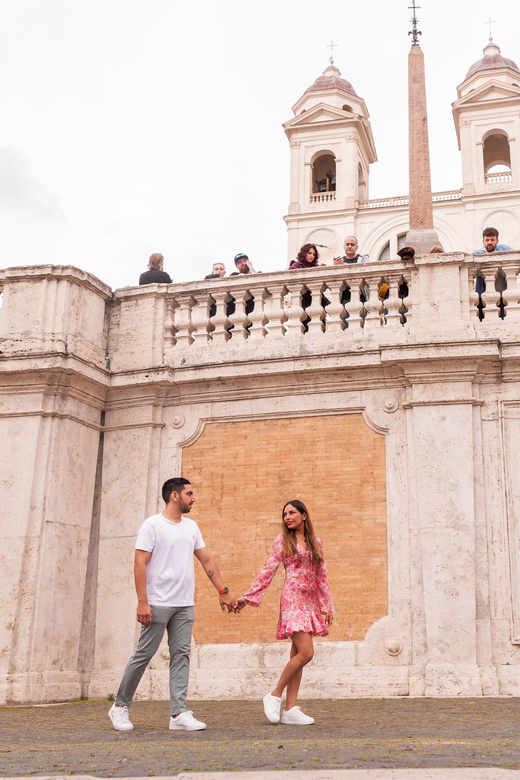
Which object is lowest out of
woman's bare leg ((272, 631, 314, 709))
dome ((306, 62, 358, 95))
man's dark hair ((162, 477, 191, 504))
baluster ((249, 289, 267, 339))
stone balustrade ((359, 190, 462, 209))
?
woman's bare leg ((272, 631, 314, 709))

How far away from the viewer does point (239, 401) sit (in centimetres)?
1027

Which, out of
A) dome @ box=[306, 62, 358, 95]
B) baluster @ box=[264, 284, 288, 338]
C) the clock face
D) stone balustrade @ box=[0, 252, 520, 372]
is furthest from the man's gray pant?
dome @ box=[306, 62, 358, 95]

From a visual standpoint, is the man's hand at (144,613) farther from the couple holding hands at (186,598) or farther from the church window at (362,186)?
the church window at (362,186)

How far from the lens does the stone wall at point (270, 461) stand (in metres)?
9.05

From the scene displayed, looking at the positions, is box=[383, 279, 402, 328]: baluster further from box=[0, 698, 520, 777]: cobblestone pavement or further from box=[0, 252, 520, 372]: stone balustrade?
box=[0, 698, 520, 777]: cobblestone pavement

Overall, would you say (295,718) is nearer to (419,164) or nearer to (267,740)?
(267,740)

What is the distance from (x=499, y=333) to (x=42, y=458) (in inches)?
193

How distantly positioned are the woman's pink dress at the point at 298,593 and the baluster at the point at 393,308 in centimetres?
367

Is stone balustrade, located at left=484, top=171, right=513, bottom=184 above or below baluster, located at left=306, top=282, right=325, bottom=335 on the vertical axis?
above

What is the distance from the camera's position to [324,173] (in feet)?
176

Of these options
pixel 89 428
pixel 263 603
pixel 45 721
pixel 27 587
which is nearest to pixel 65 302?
pixel 89 428

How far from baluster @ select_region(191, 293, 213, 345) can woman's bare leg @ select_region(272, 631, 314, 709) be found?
4597 millimetres

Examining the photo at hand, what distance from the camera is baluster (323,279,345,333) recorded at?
10.2m

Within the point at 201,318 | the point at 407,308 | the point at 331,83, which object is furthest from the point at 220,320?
the point at 331,83
